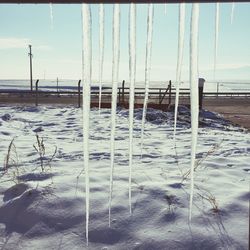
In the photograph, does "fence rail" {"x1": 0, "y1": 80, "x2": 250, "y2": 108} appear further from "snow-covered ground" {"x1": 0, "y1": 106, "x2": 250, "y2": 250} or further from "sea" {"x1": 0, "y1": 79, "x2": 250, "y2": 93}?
"snow-covered ground" {"x1": 0, "y1": 106, "x2": 250, "y2": 250}

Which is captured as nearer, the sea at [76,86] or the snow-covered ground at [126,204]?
the snow-covered ground at [126,204]

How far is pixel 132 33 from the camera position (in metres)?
1.40

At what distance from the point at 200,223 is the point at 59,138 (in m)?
4.15

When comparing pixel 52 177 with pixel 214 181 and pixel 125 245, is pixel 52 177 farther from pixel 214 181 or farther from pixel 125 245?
pixel 214 181

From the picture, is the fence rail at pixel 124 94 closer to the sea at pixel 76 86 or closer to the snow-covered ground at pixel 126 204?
the sea at pixel 76 86

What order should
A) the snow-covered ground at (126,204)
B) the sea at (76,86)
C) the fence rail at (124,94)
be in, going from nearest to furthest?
the snow-covered ground at (126,204), the fence rail at (124,94), the sea at (76,86)

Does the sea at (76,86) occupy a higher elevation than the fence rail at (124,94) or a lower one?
lower

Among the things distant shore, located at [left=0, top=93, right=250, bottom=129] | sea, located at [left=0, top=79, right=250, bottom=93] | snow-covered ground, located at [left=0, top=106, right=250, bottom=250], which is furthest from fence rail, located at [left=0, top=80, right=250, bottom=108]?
snow-covered ground, located at [left=0, top=106, right=250, bottom=250]

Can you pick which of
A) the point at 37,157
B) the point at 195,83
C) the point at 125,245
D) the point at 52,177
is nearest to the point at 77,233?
the point at 125,245

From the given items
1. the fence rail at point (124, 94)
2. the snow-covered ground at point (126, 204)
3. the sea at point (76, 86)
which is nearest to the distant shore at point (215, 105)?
the fence rail at point (124, 94)

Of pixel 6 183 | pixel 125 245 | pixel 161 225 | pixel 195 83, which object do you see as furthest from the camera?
pixel 6 183

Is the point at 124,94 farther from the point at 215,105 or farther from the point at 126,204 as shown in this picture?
the point at 126,204

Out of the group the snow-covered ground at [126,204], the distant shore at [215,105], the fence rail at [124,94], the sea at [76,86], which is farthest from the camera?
the sea at [76,86]

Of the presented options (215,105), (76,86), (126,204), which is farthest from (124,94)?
(76,86)
